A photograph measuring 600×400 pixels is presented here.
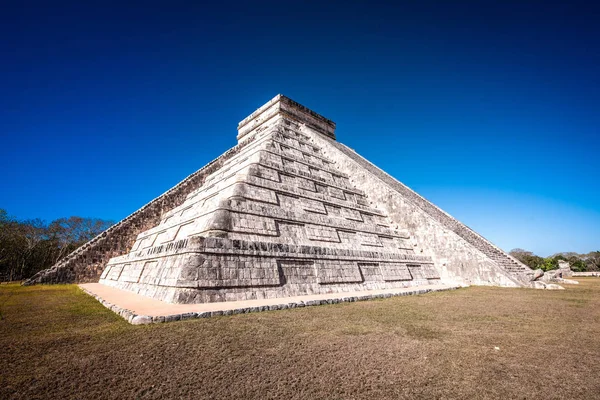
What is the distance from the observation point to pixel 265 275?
6.38m

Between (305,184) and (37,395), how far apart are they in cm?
912

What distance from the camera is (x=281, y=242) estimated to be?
768 centimetres

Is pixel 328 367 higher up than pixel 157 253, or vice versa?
pixel 157 253

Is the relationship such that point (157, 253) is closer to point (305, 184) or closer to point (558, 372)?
point (305, 184)

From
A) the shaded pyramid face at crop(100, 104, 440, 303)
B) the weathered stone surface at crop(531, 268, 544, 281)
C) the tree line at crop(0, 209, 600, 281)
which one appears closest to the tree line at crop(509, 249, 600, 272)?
the tree line at crop(0, 209, 600, 281)

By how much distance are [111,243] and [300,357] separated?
40.6ft

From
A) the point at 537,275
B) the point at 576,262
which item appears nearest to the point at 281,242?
the point at 537,275

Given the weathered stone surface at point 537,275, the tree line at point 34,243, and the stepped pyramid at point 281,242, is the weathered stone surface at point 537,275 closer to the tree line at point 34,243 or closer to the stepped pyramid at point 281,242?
the stepped pyramid at point 281,242

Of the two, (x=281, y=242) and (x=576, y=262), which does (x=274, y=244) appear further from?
(x=576, y=262)

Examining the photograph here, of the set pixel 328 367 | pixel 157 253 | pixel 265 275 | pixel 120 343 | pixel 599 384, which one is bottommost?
pixel 599 384

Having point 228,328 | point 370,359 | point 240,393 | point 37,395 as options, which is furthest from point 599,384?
point 37,395

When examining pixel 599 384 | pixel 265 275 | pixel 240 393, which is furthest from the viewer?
pixel 265 275

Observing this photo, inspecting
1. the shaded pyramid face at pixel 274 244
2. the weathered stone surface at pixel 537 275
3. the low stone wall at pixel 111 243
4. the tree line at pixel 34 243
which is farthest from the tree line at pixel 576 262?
the low stone wall at pixel 111 243

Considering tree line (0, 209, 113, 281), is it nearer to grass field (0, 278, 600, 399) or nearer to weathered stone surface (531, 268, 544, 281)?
grass field (0, 278, 600, 399)
